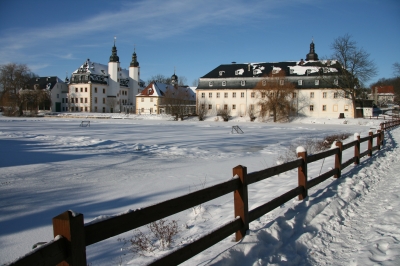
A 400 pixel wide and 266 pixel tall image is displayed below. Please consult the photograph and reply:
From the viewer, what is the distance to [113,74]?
98.8m

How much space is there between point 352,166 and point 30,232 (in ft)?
31.6

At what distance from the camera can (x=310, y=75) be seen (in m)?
66.9

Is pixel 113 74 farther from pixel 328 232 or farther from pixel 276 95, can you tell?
pixel 328 232

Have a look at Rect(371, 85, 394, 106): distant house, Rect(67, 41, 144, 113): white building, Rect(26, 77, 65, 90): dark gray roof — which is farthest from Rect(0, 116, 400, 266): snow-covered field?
Rect(371, 85, 394, 106): distant house

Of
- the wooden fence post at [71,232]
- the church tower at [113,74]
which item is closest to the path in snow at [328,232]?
the wooden fence post at [71,232]

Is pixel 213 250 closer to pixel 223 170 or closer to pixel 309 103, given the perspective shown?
pixel 223 170

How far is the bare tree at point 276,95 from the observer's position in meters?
58.6

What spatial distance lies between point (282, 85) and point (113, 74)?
57190 millimetres

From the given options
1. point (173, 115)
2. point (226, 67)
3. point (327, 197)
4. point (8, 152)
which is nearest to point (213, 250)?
point (327, 197)

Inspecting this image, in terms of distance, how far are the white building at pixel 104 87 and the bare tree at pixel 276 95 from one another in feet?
164

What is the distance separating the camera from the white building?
93.5 metres

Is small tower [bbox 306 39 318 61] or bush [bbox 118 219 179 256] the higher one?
small tower [bbox 306 39 318 61]

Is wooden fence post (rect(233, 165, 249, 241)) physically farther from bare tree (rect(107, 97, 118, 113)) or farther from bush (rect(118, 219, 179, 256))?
bare tree (rect(107, 97, 118, 113))

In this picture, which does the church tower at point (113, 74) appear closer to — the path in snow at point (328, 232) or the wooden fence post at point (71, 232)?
the path in snow at point (328, 232)
